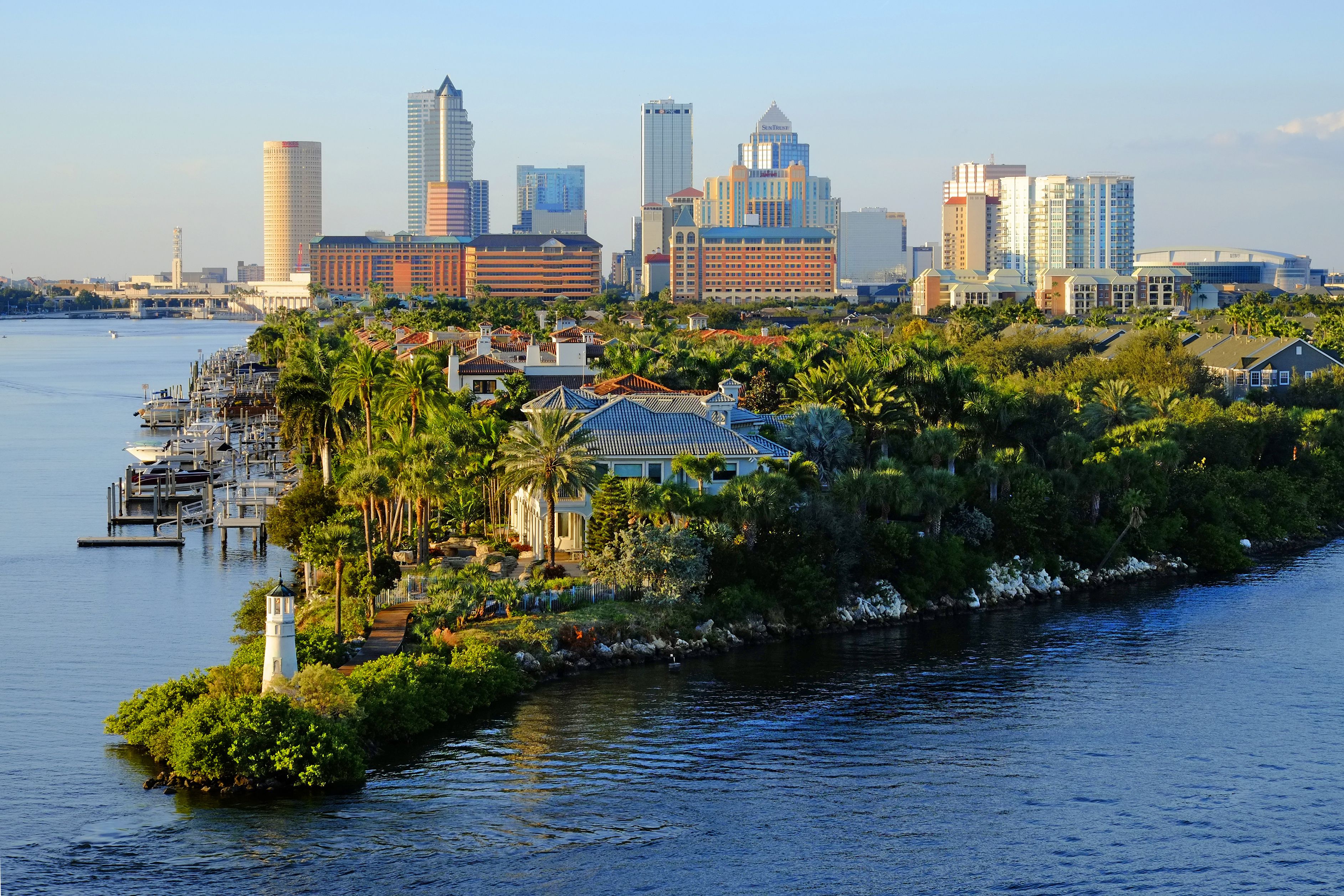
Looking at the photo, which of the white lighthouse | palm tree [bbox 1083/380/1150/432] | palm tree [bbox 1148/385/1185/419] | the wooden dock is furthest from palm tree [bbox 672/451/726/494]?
palm tree [bbox 1148/385/1185/419]

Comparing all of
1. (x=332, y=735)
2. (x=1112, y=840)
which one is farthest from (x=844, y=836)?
(x=332, y=735)

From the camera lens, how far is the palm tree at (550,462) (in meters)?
53.9

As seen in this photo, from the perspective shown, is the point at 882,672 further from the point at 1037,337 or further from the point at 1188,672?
the point at 1037,337

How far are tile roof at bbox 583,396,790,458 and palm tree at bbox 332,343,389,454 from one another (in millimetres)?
13395

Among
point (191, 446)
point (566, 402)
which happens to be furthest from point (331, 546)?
point (191, 446)

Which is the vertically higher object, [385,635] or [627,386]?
[627,386]

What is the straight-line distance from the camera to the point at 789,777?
38.3 metres

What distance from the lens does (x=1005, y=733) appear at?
42.3 metres

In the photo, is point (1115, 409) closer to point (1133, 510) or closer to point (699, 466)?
point (1133, 510)

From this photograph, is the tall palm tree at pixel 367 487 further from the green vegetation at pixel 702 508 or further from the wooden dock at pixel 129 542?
the wooden dock at pixel 129 542

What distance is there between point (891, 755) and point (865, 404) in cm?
2970

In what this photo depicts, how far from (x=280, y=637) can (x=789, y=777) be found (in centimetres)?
1267

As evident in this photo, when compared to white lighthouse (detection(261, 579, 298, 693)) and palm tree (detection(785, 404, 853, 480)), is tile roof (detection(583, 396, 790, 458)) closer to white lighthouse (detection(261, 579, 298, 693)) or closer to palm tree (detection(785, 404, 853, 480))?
palm tree (detection(785, 404, 853, 480))

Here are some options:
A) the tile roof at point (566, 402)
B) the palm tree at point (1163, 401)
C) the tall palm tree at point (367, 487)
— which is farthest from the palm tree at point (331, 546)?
the palm tree at point (1163, 401)
